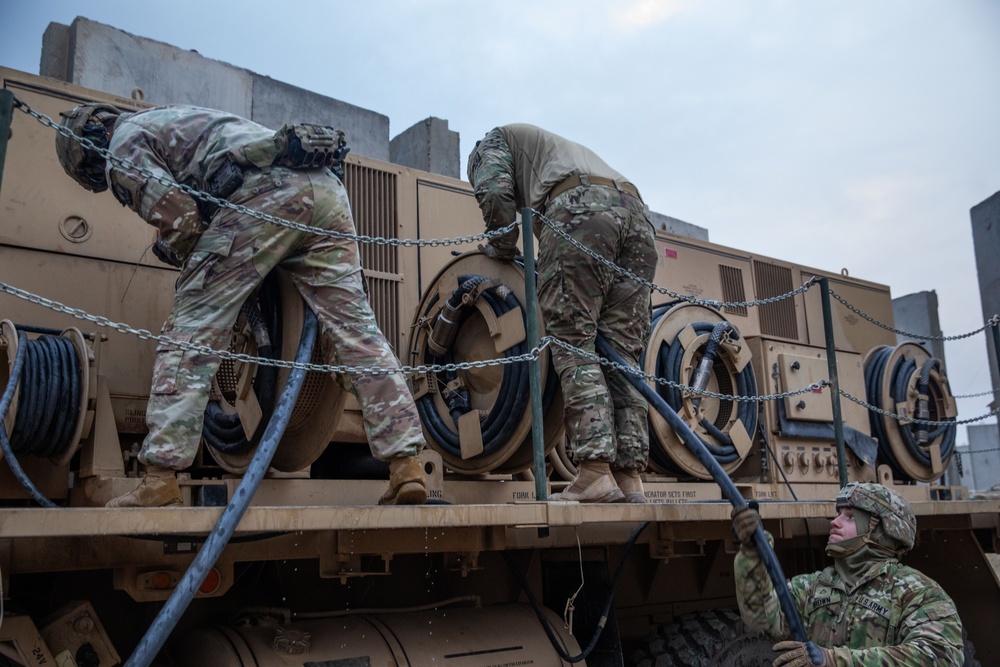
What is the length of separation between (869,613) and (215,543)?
202cm

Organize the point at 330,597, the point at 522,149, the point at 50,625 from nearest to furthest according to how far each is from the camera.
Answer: the point at 50,625 → the point at 330,597 → the point at 522,149

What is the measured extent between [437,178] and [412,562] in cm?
252

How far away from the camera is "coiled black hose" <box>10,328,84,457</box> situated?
352 centimetres

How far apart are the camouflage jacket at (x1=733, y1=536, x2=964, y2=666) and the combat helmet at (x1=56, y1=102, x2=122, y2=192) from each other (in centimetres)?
277

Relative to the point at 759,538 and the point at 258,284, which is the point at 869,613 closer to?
the point at 759,538

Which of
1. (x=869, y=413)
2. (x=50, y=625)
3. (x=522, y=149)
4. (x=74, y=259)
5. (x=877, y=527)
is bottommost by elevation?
(x=50, y=625)

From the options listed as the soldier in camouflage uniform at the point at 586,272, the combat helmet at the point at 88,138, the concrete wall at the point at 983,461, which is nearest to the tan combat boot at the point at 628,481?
the soldier in camouflage uniform at the point at 586,272

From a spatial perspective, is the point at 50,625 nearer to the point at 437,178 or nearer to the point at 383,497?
the point at 383,497

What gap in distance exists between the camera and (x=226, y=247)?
3.51 m

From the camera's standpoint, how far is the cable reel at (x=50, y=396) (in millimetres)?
3520

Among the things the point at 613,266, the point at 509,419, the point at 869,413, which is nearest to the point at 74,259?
the point at 509,419

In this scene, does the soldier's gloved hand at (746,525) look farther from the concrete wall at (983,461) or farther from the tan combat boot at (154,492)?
the concrete wall at (983,461)

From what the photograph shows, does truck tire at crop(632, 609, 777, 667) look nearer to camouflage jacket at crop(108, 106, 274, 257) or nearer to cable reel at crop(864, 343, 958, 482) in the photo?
cable reel at crop(864, 343, 958, 482)

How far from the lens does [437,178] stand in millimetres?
5992
